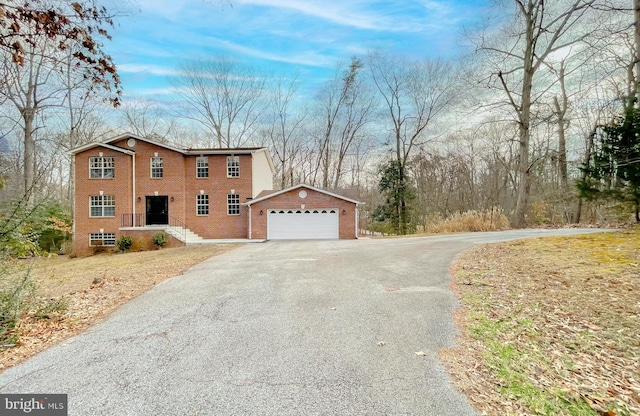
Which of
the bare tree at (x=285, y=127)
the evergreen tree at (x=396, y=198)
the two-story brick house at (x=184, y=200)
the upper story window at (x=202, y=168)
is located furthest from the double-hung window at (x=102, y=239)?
the evergreen tree at (x=396, y=198)

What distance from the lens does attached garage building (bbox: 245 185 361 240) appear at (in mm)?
18812

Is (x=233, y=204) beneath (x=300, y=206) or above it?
above

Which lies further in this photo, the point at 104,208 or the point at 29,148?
the point at 29,148

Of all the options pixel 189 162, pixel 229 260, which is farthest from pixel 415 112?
pixel 229 260

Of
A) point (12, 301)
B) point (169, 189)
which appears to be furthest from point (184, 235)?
point (12, 301)

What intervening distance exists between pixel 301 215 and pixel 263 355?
15498 millimetres

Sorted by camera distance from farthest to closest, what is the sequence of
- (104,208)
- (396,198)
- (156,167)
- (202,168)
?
(396,198)
(202,168)
(156,167)
(104,208)

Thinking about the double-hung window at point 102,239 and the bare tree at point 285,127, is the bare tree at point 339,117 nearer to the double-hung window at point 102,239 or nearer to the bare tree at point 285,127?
the bare tree at point 285,127

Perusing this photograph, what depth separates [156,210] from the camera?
771 inches

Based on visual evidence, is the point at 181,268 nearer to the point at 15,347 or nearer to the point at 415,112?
the point at 15,347

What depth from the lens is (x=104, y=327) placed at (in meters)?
4.48

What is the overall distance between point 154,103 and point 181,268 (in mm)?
25126

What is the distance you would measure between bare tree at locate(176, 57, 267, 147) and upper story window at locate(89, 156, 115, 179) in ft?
39.5

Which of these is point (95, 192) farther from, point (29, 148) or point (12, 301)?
point (12, 301)
